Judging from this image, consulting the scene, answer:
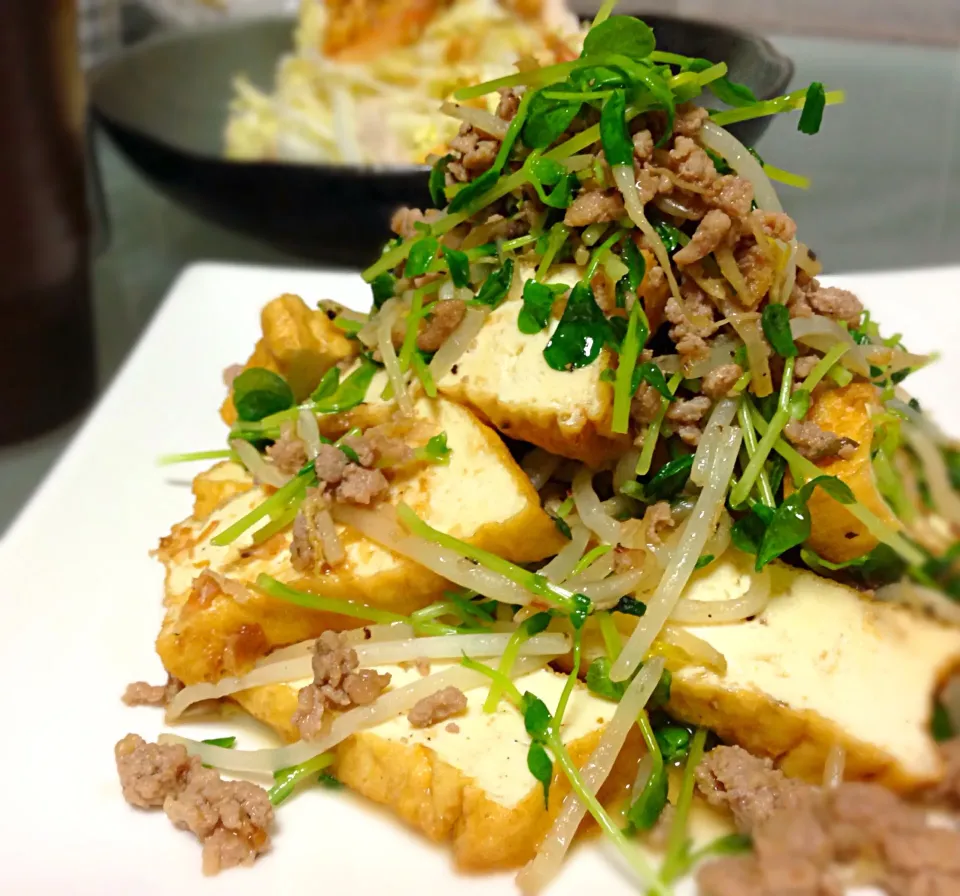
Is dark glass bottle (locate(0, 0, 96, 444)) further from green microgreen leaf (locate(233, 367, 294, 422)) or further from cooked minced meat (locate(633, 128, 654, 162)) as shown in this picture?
cooked minced meat (locate(633, 128, 654, 162))

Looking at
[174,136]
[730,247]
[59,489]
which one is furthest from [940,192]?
[174,136]

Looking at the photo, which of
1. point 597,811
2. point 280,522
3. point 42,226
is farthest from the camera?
point 42,226

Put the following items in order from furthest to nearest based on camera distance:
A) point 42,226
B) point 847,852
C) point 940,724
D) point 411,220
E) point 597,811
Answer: point 42,226 → point 411,220 → point 597,811 → point 940,724 → point 847,852

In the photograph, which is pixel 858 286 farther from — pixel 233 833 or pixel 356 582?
pixel 233 833

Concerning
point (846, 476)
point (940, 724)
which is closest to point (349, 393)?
point (846, 476)

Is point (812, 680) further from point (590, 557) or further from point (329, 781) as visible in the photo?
point (329, 781)

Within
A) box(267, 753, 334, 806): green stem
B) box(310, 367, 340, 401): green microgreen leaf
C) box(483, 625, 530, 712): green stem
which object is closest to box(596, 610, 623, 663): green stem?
box(483, 625, 530, 712): green stem

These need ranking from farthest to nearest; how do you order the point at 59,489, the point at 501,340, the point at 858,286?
the point at 858,286 → the point at 59,489 → the point at 501,340
